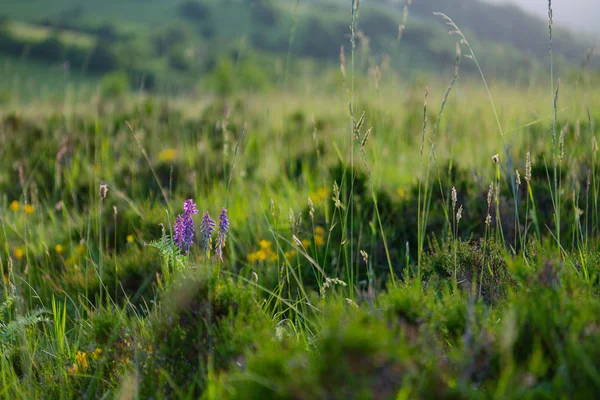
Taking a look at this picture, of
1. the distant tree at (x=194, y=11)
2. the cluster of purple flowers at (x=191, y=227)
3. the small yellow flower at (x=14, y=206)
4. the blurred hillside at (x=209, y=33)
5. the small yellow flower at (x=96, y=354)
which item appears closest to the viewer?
the small yellow flower at (x=96, y=354)

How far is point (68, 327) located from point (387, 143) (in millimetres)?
3406

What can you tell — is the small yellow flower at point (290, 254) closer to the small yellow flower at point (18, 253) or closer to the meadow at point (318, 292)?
the meadow at point (318, 292)

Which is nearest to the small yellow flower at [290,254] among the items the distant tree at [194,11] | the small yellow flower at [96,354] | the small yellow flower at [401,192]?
the small yellow flower at [401,192]

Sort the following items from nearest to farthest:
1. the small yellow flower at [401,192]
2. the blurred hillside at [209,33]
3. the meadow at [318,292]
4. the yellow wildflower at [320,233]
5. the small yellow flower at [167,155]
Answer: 1. the meadow at [318,292]
2. the yellow wildflower at [320,233]
3. the small yellow flower at [401,192]
4. the small yellow flower at [167,155]
5. the blurred hillside at [209,33]

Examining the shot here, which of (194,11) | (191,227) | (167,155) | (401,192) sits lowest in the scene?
(167,155)

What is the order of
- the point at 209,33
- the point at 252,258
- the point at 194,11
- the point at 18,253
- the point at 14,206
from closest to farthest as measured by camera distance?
the point at 252,258 → the point at 18,253 → the point at 14,206 → the point at 209,33 → the point at 194,11

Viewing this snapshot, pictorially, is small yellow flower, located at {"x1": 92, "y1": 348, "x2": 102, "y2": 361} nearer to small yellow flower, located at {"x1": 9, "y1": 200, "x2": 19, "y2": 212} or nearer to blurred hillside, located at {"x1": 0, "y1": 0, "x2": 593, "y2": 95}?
small yellow flower, located at {"x1": 9, "y1": 200, "x2": 19, "y2": 212}

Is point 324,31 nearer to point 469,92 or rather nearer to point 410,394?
point 469,92

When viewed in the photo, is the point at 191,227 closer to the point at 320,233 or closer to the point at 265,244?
the point at 265,244

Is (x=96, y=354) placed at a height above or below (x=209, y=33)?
below

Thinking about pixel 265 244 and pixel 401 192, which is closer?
pixel 265 244

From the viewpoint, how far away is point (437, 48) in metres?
63.1

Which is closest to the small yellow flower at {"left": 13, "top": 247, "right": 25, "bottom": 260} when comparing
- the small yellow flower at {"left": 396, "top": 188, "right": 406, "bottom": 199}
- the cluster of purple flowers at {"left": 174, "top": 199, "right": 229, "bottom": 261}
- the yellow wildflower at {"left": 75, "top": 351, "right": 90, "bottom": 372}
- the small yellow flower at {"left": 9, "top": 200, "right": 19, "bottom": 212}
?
the small yellow flower at {"left": 9, "top": 200, "right": 19, "bottom": 212}

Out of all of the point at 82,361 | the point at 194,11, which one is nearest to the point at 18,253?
the point at 82,361
